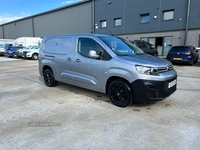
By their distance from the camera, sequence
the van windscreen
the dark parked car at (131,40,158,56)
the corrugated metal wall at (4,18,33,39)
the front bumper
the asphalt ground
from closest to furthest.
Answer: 1. the asphalt ground
2. the front bumper
3. the van windscreen
4. the dark parked car at (131,40,158,56)
5. the corrugated metal wall at (4,18,33,39)

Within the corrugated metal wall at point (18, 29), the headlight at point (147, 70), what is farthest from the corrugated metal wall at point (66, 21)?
the headlight at point (147, 70)

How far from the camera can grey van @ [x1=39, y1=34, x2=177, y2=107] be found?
3.45m

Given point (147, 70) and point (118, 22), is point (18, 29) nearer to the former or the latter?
point (118, 22)

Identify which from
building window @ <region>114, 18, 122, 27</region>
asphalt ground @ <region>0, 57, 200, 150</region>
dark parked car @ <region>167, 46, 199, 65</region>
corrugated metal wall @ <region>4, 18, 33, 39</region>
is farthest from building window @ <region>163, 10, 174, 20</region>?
corrugated metal wall @ <region>4, 18, 33, 39</region>

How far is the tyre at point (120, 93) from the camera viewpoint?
368cm

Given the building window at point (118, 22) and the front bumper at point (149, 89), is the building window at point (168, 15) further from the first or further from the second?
the front bumper at point (149, 89)

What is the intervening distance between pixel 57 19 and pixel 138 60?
27727 mm

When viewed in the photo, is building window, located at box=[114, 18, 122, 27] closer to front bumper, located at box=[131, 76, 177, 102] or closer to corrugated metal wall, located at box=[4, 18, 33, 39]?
front bumper, located at box=[131, 76, 177, 102]

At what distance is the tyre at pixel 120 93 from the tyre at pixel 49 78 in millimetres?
2521

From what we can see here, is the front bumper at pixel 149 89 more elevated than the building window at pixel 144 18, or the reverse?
the building window at pixel 144 18

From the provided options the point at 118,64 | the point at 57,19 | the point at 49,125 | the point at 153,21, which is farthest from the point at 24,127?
the point at 57,19

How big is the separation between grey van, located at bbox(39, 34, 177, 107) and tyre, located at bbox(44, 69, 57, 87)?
295mm

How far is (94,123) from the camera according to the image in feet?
10.2

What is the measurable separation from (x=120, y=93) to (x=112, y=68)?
0.63m
